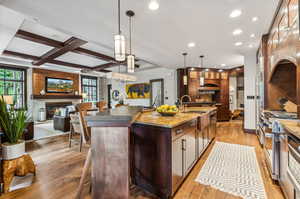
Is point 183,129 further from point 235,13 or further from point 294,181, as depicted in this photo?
point 235,13

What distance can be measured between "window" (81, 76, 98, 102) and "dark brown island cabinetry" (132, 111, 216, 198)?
9.46 m

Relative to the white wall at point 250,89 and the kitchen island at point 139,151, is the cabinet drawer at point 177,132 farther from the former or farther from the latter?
the white wall at point 250,89

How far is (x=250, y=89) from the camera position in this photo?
475 centimetres

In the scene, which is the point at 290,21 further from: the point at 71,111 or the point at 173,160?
the point at 71,111

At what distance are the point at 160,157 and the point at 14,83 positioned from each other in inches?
348

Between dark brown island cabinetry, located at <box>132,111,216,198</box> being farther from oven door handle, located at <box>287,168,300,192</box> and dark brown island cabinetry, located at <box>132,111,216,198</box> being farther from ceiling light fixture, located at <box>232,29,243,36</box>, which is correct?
ceiling light fixture, located at <box>232,29,243,36</box>

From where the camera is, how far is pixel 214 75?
281 inches

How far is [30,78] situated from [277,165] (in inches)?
391

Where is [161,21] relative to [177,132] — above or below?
above

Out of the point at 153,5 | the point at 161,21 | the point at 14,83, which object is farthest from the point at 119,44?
the point at 14,83

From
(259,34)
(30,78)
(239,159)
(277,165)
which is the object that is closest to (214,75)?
(259,34)

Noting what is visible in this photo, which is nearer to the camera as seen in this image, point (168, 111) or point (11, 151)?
point (11, 151)

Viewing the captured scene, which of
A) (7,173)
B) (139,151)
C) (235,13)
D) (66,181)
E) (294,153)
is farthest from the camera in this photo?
(235,13)

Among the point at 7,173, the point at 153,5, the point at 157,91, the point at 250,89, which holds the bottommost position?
A: the point at 7,173
